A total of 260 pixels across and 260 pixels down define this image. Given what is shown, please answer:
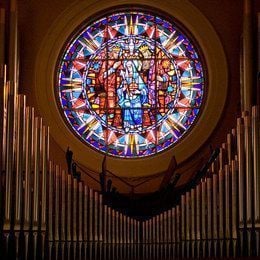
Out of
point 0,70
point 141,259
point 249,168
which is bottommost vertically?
point 141,259

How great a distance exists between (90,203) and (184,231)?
147 cm

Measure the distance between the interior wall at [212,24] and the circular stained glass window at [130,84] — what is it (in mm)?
525

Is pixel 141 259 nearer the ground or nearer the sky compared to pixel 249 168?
nearer the ground

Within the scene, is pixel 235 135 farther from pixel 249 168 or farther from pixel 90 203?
pixel 90 203

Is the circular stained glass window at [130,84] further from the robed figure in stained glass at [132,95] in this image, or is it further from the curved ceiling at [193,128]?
the curved ceiling at [193,128]

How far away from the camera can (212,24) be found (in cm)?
2386

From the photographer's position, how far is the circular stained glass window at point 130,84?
2369cm

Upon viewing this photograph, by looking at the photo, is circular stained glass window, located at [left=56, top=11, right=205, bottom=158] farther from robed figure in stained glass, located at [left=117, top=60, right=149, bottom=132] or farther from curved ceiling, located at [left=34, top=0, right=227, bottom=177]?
curved ceiling, located at [left=34, top=0, right=227, bottom=177]

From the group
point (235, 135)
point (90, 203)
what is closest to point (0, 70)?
point (90, 203)

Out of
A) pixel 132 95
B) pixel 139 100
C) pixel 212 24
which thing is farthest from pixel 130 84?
pixel 212 24

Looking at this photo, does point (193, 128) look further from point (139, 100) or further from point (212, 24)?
point (212, 24)

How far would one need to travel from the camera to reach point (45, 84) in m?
23.6

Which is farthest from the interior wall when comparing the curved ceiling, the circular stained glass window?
the circular stained glass window

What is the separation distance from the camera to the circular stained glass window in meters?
23.7
